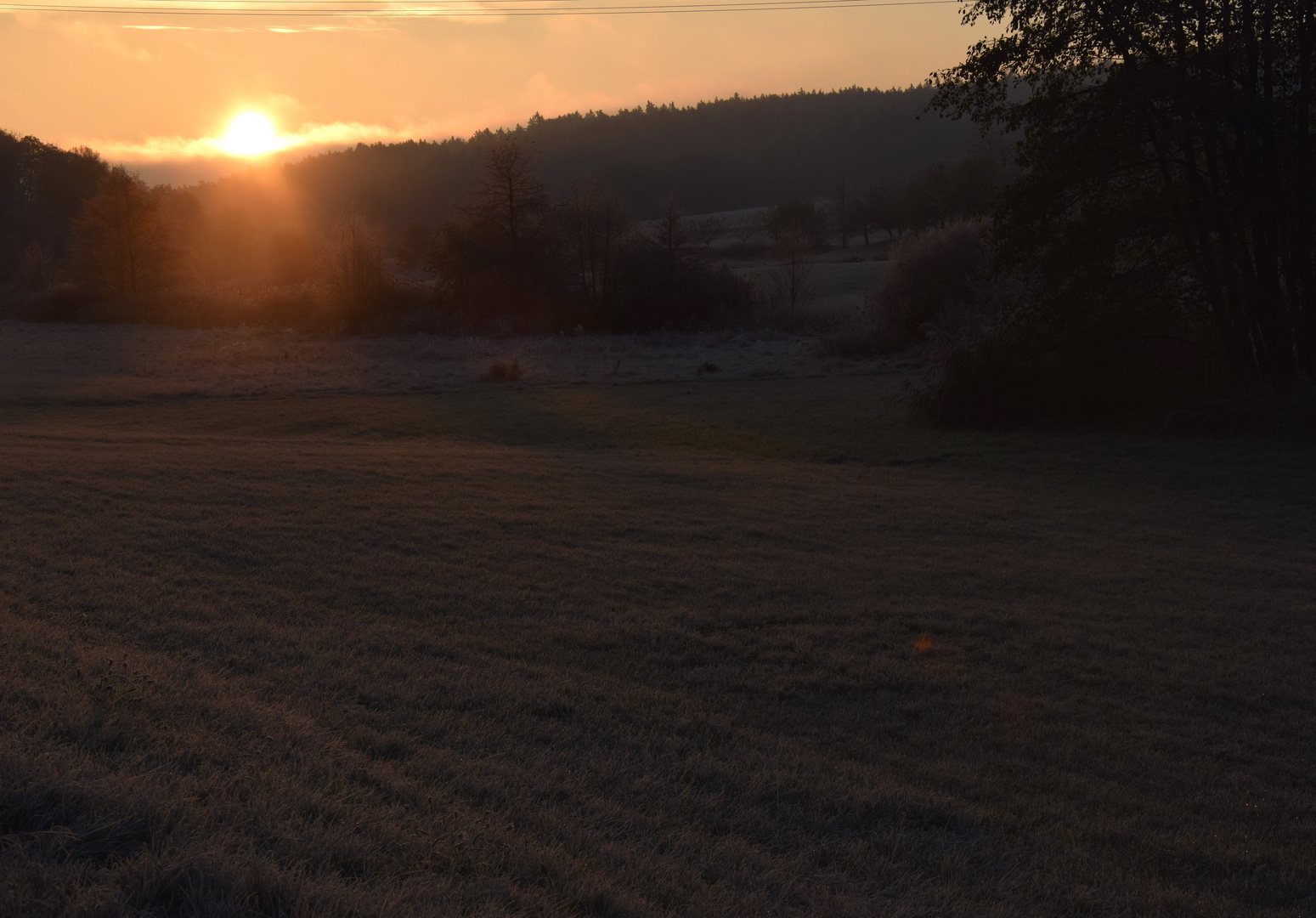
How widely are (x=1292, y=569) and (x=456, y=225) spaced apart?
1999 inches

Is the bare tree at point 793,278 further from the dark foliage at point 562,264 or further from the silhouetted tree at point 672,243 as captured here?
the silhouetted tree at point 672,243

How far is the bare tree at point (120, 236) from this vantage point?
5488cm

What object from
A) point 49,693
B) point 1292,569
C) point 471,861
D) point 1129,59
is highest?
point 1129,59

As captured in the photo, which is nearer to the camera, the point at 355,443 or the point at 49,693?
the point at 49,693

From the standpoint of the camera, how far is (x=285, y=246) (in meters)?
72.2


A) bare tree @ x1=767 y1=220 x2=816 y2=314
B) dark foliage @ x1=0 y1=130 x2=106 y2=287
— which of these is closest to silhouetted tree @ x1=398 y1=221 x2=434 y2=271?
dark foliage @ x1=0 y1=130 x2=106 y2=287

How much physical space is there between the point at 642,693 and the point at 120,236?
200 feet

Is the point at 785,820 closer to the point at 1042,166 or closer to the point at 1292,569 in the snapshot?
the point at 1292,569

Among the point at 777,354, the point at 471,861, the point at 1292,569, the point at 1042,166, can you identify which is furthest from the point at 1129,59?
the point at 777,354

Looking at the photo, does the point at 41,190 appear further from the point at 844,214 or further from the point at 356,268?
the point at 844,214

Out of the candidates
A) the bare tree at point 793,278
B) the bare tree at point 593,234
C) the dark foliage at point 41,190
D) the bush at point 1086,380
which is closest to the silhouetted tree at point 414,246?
the dark foliage at point 41,190

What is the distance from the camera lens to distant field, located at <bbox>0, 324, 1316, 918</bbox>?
305cm

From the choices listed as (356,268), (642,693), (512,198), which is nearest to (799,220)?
(512,198)

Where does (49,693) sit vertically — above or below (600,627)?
above
